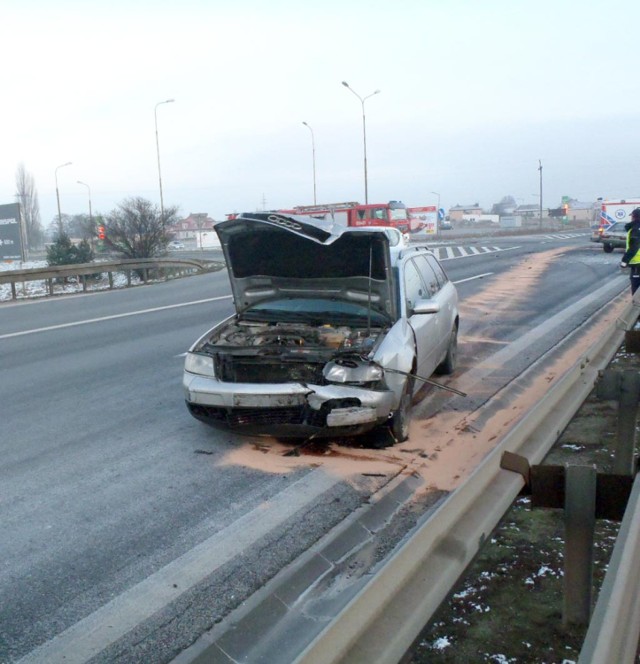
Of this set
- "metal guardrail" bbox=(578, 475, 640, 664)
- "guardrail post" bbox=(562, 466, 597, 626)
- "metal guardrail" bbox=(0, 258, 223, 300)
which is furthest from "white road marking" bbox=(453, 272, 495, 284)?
"metal guardrail" bbox=(578, 475, 640, 664)

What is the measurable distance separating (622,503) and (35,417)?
6.32 meters

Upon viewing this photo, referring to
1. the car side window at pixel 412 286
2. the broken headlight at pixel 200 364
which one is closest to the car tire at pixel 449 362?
the car side window at pixel 412 286

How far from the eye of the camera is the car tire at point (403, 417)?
20.7 feet

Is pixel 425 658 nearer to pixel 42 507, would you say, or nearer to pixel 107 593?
pixel 107 593

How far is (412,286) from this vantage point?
7836mm

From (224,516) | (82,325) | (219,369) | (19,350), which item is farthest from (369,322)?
(82,325)

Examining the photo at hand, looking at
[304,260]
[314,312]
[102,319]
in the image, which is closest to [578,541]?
[314,312]

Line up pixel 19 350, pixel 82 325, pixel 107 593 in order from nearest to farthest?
1. pixel 107 593
2. pixel 19 350
3. pixel 82 325

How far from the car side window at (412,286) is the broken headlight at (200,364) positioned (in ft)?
6.45

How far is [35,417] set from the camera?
771 centimetres

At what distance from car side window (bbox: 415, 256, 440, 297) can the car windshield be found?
140 cm

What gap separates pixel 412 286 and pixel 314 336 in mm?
1376

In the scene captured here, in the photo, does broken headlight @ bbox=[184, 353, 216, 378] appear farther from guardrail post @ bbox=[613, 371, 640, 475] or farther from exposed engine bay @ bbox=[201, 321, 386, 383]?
guardrail post @ bbox=[613, 371, 640, 475]

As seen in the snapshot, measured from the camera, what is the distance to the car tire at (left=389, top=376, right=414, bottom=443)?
631 centimetres
